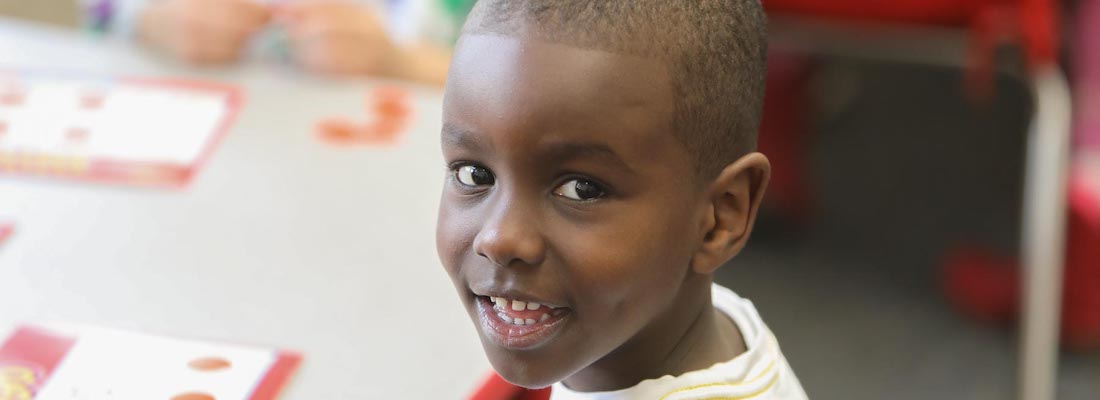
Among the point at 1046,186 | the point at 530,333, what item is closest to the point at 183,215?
the point at 530,333

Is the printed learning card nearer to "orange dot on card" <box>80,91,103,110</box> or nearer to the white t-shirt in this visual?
the white t-shirt

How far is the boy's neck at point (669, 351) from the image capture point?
746 millimetres

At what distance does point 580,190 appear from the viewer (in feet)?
2.16

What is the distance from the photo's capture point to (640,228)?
2.18 ft

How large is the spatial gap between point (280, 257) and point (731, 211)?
0.44 metres

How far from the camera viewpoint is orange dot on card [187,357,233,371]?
2.77 ft

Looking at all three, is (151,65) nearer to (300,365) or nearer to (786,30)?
(300,365)

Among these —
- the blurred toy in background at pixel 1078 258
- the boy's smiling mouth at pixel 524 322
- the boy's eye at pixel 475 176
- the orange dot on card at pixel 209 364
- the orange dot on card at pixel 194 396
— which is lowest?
the boy's smiling mouth at pixel 524 322

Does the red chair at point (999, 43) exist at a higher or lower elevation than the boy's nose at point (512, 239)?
higher

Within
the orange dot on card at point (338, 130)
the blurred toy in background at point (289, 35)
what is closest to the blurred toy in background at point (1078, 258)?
the blurred toy in background at point (289, 35)

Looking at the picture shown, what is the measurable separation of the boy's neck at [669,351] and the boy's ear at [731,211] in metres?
0.03

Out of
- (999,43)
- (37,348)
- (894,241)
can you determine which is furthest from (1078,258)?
(37,348)

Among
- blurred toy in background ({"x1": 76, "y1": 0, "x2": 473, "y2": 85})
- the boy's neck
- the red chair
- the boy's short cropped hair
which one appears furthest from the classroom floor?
the boy's short cropped hair

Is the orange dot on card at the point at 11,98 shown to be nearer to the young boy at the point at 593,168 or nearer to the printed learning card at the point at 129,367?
the printed learning card at the point at 129,367
